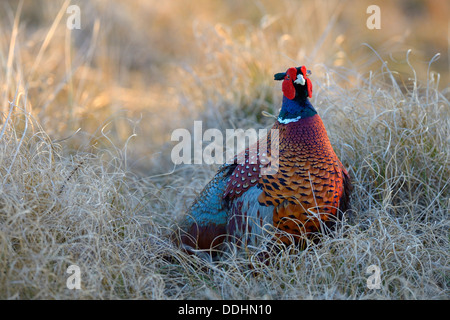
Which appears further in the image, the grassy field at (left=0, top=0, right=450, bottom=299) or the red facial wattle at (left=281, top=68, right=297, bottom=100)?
the red facial wattle at (left=281, top=68, right=297, bottom=100)

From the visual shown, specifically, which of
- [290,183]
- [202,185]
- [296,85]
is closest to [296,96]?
[296,85]

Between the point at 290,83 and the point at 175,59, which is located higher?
the point at 175,59

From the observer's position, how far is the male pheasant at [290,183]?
239 cm

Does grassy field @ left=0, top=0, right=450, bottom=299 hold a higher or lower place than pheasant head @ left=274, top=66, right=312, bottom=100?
lower

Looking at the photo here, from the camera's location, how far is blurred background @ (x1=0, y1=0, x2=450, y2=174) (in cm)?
422

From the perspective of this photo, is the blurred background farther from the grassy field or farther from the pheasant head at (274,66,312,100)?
the pheasant head at (274,66,312,100)

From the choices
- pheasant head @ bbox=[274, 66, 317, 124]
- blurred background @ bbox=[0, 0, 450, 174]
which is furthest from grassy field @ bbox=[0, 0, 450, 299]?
pheasant head @ bbox=[274, 66, 317, 124]

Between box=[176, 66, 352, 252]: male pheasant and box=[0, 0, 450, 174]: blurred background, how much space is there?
35.4 inches

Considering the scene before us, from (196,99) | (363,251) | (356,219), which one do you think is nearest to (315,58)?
(196,99)

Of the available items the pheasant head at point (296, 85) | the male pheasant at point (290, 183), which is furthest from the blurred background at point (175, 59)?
the pheasant head at point (296, 85)

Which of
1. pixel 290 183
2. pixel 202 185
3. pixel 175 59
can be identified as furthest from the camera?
pixel 175 59

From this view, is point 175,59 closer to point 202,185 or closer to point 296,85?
point 202,185

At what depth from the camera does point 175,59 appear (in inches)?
261

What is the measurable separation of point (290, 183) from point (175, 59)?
15.2ft
